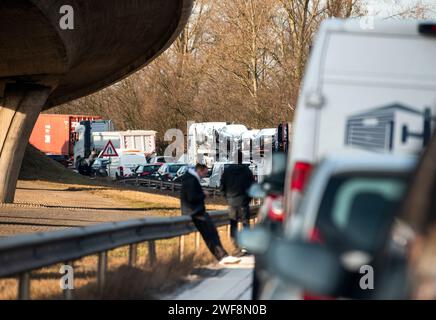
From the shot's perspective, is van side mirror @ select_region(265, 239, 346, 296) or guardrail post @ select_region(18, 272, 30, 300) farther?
guardrail post @ select_region(18, 272, 30, 300)

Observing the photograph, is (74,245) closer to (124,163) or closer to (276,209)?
(276,209)

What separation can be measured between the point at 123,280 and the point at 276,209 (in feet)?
6.86

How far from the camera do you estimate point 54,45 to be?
31.1 metres

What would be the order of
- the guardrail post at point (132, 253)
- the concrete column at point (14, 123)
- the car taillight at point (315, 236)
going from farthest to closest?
the concrete column at point (14, 123) < the guardrail post at point (132, 253) < the car taillight at point (315, 236)

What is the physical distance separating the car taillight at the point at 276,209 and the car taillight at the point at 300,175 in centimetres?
249

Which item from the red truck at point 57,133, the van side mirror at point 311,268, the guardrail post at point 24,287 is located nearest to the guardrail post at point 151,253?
the guardrail post at point 24,287

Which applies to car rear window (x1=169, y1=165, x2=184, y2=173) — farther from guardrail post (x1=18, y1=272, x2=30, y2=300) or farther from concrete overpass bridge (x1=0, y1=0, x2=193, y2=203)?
guardrail post (x1=18, y1=272, x2=30, y2=300)

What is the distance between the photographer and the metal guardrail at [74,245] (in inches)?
375

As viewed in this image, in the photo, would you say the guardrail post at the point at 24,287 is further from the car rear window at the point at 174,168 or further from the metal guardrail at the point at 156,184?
the car rear window at the point at 174,168

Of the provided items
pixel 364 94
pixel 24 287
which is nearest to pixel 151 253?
pixel 24 287

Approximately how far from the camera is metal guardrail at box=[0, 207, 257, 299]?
31.2 ft

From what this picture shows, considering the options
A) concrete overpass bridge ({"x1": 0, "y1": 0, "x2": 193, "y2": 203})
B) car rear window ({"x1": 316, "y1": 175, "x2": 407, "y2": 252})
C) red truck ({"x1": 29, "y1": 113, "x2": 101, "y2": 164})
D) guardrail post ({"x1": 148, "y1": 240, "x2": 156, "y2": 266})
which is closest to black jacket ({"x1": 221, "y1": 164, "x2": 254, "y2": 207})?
guardrail post ({"x1": 148, "y1": 240, "x2": 156, "y2": 266})

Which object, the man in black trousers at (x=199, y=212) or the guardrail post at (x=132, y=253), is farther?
the man in black trousers at (x=199, y=212)

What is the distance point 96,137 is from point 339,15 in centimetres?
2879
